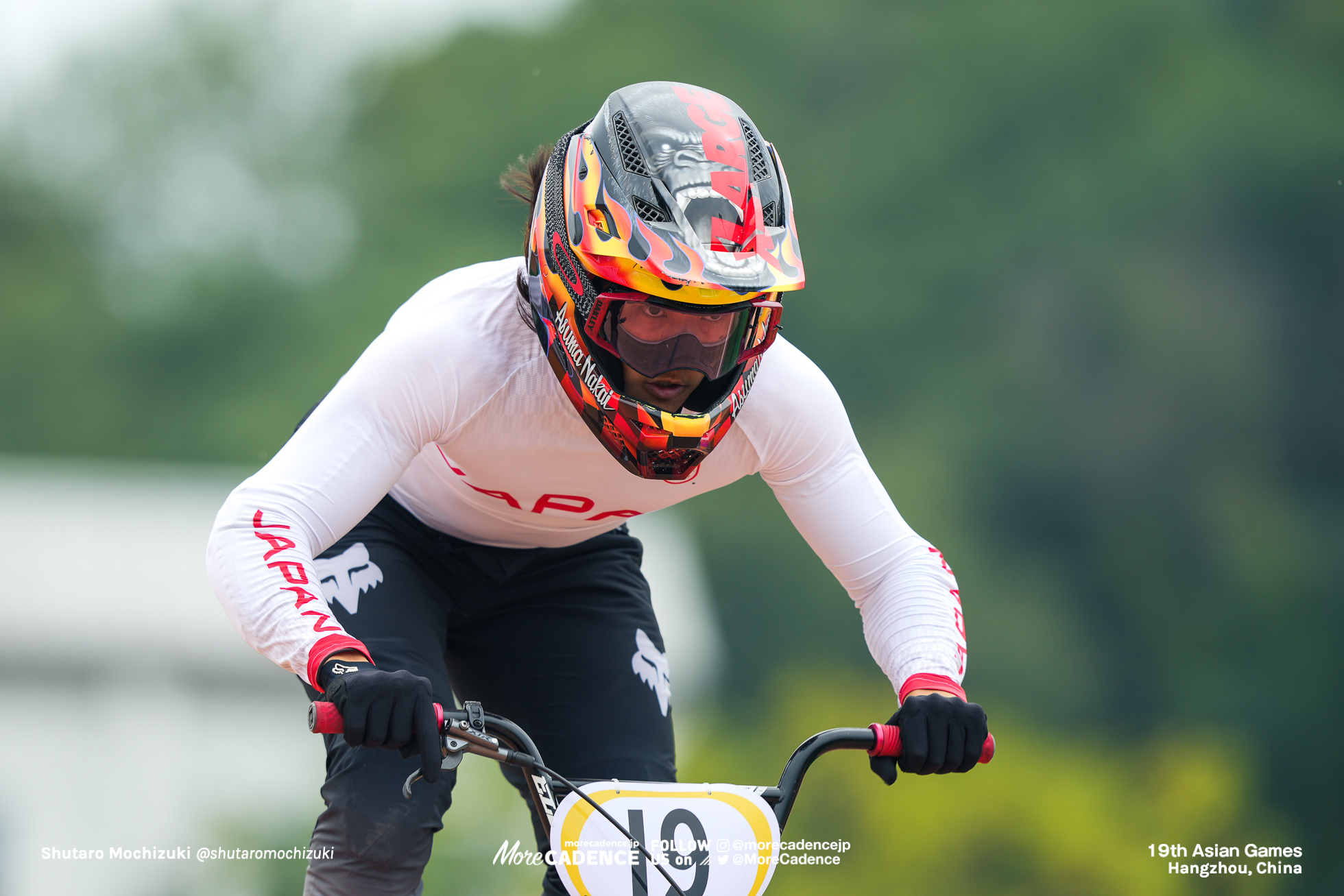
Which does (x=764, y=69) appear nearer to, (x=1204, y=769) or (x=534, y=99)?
(x=534, y=99)

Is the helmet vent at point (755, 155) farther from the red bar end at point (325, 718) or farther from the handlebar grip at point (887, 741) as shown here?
the red bar end at point (325, 718)

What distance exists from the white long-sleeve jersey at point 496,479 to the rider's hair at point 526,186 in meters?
0.03

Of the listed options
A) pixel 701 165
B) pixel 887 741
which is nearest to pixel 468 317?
pixel 701 165

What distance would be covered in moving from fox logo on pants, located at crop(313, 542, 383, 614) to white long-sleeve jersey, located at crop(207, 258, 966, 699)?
265 millimetres

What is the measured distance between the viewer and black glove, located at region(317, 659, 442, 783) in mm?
3418

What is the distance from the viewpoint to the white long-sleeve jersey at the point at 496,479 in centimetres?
379

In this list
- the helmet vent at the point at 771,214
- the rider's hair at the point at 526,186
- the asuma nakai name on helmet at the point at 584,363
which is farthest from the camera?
the rider's hair at the point at 526,186

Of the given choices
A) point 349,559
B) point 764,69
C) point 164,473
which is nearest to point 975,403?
point 764,69

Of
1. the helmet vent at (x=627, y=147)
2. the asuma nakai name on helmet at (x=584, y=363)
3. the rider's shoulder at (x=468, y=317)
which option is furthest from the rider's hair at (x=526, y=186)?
the helmet vent at (x=627, y=147)

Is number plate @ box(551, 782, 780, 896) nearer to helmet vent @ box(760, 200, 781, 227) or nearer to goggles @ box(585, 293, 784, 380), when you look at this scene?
goggles @ box(585, 293, 784, 380)

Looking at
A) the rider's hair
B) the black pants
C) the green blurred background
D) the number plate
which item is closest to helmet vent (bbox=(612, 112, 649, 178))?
the rider's hair

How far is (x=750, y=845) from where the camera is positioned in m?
3.58

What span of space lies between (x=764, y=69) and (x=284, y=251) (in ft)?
42.7

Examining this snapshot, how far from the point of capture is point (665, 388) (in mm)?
4023
